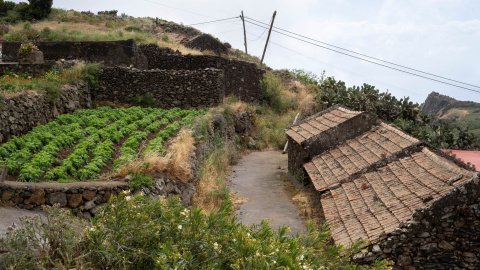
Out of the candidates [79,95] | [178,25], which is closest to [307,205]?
[79,95]

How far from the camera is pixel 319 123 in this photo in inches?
602

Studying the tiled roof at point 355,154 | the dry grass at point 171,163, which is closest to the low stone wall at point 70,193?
the dry grass at point 171,163

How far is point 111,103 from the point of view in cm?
1959

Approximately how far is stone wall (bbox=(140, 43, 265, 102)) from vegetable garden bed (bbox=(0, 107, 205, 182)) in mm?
9509

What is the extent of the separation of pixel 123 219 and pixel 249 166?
13452mm

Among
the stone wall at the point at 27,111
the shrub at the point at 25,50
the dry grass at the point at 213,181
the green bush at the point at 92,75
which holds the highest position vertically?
the shrub at the point at 25,50

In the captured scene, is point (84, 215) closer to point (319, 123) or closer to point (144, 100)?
point (319, 123)

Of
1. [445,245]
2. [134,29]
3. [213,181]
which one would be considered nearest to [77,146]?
[213,181]

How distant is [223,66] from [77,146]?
51.9ft

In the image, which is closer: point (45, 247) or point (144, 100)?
point (45, 247)

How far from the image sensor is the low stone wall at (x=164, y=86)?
1995 cm

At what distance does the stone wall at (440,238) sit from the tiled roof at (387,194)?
0.22 metres

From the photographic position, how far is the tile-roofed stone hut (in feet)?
23.0

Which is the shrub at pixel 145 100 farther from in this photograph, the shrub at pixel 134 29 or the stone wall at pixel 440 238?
the shrub at pixel 134 29
